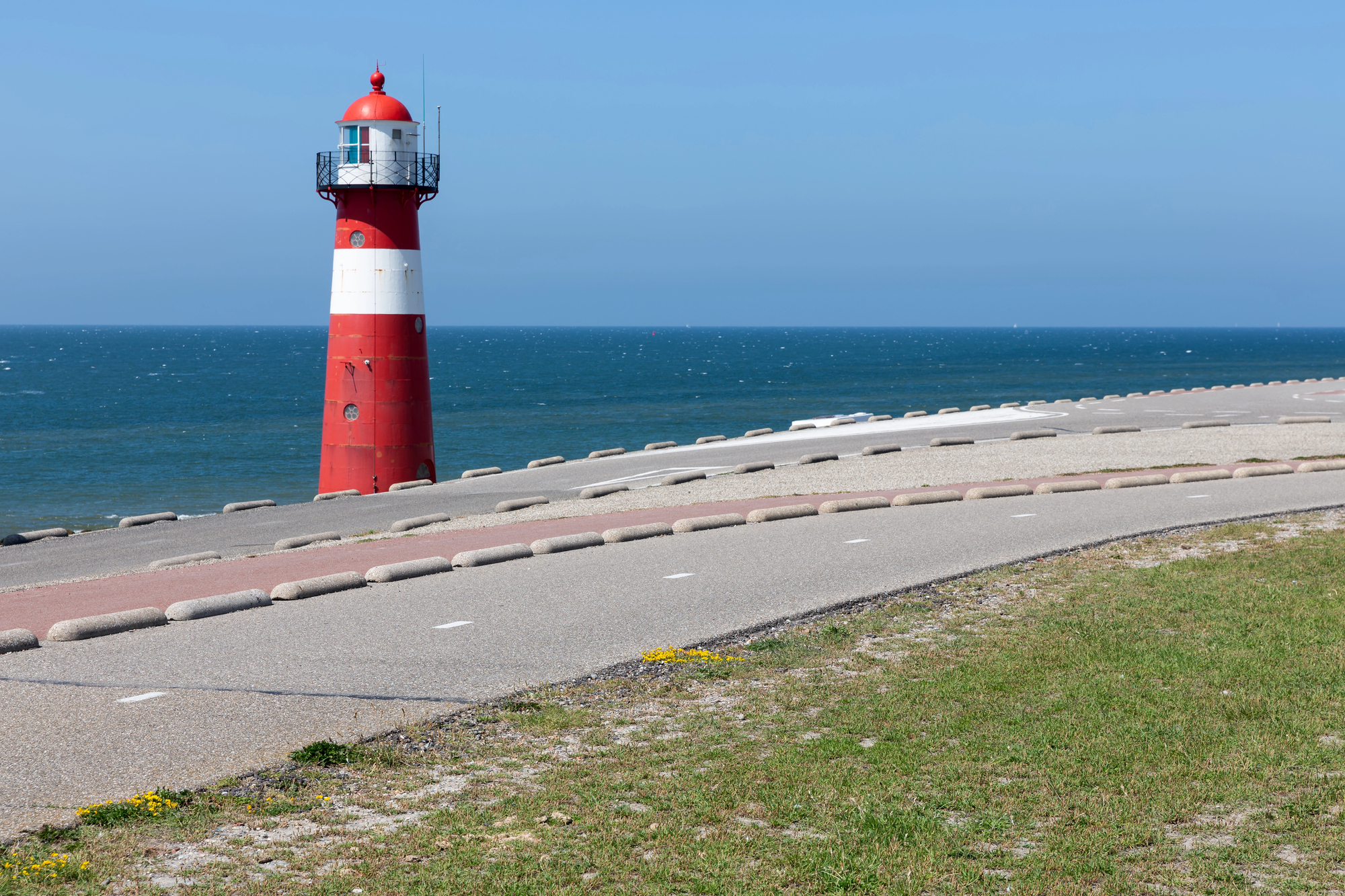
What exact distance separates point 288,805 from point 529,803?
4.23 ft

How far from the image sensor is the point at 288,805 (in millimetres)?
6836

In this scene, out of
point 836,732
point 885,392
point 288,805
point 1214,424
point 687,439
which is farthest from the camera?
point 885,392

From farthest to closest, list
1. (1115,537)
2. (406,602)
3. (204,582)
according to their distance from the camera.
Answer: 1. (1115,537)
2. (204,582)
3. (406,602)

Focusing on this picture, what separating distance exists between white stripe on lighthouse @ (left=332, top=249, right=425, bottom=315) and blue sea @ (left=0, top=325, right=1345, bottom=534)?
19.1 metres

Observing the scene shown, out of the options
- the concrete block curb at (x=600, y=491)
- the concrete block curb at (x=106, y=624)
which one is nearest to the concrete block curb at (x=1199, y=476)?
the concrete block curb at (x=600, y=491)

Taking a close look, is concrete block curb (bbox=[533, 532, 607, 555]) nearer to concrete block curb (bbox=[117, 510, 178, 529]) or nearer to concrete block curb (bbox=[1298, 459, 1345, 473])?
concrete block curb (bbox=[117, 510, 178, 529])

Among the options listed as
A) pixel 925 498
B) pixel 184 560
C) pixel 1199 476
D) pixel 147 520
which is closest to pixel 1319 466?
pixel 1199 476

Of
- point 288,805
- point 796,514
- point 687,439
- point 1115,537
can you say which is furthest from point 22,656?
point 687,439

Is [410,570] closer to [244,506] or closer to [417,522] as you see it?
[417,522]

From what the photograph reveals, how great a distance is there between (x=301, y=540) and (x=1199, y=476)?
48.1 ft

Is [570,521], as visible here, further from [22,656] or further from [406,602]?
[22,656]

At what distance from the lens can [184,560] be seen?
666 inches

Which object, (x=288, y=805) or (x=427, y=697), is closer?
(x=288, y=805)

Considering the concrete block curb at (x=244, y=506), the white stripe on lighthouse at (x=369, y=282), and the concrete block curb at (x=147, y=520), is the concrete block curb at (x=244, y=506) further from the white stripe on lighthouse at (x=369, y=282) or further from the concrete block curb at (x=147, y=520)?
the white stripe on lighthouse at (x=369, y=282)
